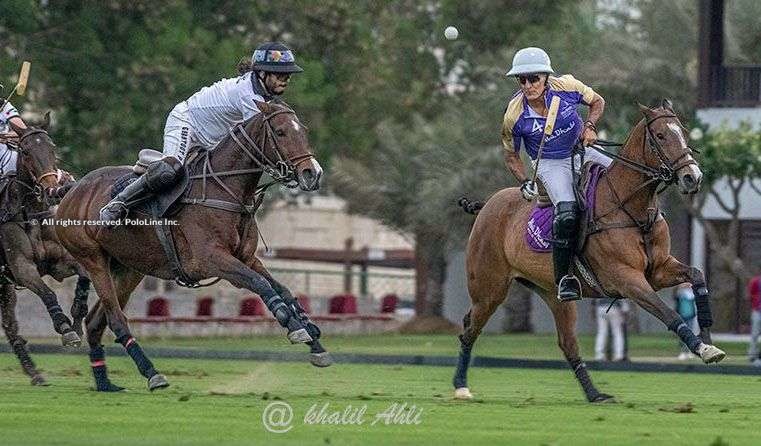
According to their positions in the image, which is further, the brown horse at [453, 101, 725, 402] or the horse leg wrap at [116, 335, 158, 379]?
the horse leg wrap at [116, 335, 158, 379]

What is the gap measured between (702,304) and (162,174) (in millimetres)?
4307

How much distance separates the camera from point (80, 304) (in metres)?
17.7

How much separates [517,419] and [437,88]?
36562mm

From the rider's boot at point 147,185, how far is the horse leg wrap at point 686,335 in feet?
13.4

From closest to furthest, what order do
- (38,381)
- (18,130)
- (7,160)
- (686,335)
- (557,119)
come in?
(686,335)
(557,119)
(38,381)
(18,130)
(7,160)

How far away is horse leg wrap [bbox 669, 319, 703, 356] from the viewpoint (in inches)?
566

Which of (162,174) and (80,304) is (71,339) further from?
(162,174)

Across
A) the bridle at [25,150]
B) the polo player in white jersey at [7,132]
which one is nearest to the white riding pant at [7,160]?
the polo player in white jersey at [7,132]

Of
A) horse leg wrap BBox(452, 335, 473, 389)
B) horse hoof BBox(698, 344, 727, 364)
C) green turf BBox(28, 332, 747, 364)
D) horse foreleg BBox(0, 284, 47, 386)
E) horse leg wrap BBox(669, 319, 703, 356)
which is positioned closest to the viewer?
horse hoof BBox(698, 344, 727, 364)

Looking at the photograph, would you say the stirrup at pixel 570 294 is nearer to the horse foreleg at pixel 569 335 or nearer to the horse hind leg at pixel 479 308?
the horse foreleg at pixel 569 335

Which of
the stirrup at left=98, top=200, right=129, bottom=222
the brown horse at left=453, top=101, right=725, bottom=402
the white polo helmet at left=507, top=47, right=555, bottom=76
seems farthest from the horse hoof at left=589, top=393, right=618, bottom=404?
the stirrup at left=98, top=200, right=129, bottom=222

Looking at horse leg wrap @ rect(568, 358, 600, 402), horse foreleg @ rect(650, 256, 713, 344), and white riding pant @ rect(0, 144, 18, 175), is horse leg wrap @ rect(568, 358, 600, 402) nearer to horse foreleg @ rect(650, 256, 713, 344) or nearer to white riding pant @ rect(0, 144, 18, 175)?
horse foreleg @ rect(650, 256, 713, 344)

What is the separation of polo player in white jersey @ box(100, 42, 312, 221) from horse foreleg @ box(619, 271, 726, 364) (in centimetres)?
306

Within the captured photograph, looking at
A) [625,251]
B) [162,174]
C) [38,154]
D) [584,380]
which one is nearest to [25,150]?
[38,154]
